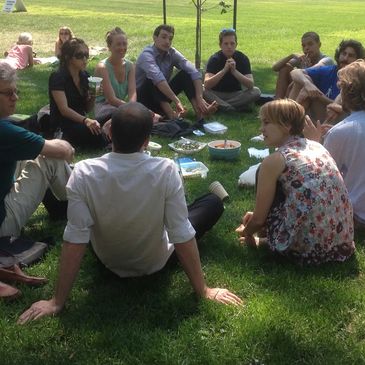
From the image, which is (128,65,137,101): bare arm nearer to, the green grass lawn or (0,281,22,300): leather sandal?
the green grass lawn

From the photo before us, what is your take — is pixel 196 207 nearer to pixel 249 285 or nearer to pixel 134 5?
pixel 249 285

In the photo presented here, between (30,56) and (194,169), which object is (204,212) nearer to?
(194,169)

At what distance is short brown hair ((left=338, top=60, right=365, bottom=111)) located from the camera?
388 cm

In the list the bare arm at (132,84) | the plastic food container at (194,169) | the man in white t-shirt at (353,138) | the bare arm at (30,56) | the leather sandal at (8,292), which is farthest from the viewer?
the bare arm at (30,56)

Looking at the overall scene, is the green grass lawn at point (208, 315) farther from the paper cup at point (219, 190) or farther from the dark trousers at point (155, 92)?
the dark trousers at point (155, 92)

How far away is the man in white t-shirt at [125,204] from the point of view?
2.83m

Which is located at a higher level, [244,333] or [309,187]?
[309,187]

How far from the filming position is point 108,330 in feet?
9.64

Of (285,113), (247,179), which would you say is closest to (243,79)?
(247,179)

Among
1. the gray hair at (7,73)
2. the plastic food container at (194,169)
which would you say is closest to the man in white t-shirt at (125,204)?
the gray hair at (7,73)

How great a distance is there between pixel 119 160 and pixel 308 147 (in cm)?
130

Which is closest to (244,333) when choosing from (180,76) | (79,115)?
(79,115)

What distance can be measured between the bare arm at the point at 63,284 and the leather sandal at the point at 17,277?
32 cm

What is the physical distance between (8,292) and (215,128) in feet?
13.2
